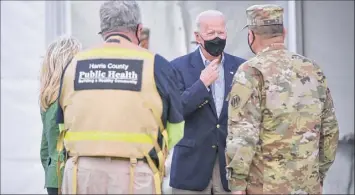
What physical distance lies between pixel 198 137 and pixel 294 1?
279cm

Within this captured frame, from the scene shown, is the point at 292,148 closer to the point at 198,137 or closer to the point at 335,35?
the point at 198,137

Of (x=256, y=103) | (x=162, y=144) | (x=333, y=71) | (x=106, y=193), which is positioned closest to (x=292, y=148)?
(x=256, y=103)

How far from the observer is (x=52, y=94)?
5.23m

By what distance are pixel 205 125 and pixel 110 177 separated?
1.18m

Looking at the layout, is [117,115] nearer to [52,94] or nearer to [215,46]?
[52,94]

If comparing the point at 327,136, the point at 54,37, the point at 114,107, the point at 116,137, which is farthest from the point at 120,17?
the point at 54,37

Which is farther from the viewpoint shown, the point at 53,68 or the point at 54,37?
the point at 54,37

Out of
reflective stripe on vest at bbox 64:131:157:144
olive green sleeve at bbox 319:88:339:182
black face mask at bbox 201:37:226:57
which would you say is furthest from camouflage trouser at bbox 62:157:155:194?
black face mask at bbox 201:37:226:57

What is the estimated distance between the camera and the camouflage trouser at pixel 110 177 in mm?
4293

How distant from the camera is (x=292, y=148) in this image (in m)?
4.61

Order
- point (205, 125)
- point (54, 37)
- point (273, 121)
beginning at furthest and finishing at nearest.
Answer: point (54, 37) < point (205, 125) < point (273, 121)

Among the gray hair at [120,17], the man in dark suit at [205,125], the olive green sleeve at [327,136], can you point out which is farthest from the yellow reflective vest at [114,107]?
the olive green sleeve at [327,136]

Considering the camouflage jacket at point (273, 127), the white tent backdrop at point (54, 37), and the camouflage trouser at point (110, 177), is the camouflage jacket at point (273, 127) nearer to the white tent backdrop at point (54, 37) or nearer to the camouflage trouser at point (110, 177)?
the camouflage trouser at point (110, 177)

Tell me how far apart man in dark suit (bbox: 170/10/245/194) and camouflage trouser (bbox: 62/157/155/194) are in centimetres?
96
